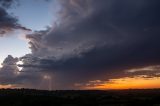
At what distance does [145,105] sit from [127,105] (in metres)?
12.2

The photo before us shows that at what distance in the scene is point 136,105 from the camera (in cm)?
19862

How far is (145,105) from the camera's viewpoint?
194500 millimetres

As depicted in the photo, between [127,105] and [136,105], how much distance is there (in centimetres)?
689

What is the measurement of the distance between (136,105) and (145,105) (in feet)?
22.3

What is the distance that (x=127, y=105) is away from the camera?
646 ft
